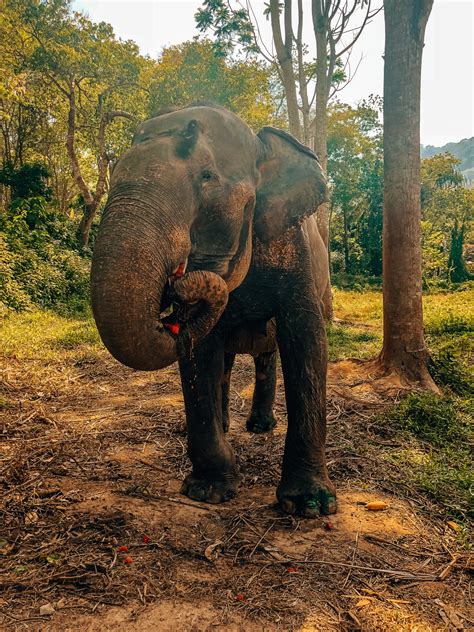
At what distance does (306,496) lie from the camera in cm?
327

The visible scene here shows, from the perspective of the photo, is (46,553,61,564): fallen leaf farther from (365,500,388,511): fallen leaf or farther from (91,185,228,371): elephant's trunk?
(365,500,388,511): fallen leaf

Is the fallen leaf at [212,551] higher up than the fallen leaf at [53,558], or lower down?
lower down

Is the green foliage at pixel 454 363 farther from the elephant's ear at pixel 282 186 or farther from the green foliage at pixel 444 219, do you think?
the green foliage at pixel 444 219

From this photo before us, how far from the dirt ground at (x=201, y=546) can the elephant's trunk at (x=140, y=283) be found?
1022 millimetres

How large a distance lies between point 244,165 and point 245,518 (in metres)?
2.03

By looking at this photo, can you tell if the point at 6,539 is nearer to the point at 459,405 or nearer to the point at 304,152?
the point at 304,152

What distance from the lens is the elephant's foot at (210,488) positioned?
11.3 feet

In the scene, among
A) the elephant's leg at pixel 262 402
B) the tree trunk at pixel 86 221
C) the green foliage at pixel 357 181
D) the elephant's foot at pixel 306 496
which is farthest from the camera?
the green foliage at pixel 357 181

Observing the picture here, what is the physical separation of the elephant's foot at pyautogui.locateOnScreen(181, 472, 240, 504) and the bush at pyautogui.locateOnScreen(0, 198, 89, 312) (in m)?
10.1

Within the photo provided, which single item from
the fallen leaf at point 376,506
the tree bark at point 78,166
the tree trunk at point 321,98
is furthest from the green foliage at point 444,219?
the fallen leaf at point 376,506

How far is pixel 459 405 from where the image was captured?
5.48 meters

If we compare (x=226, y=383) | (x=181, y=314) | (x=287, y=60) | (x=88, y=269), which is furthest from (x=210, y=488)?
(x=88, y=269)

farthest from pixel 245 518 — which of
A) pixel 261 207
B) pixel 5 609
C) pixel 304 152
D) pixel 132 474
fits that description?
pixel 304 152

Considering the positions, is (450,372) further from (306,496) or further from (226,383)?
(306,496)
